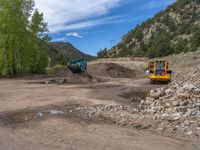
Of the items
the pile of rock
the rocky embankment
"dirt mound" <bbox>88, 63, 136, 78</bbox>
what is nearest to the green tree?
"dirt mound" <bbox>88, 63, 136, 78</bbox>

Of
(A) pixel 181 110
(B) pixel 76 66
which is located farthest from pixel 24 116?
(B) pixel 76 66

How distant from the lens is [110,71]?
3744 centimetres

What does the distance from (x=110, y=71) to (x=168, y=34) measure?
41435 mm

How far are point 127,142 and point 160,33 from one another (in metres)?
74.4

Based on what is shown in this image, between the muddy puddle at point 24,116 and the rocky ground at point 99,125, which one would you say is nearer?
the rocky ground at point 99,125

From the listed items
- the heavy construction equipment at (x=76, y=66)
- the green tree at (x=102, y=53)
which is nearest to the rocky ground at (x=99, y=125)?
the heavy construction equipment at (x=76, y=66)

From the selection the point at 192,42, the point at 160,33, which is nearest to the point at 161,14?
the point at 160,33

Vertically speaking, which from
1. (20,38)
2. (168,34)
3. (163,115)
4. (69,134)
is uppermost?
(168,34)

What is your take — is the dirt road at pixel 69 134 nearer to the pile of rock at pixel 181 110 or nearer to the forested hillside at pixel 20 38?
the pile of rock at pixel 181 110

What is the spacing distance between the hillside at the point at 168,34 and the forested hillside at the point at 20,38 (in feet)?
105

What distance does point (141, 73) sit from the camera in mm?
38906

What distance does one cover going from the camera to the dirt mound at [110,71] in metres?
36.5

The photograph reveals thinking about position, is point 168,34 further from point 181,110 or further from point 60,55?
point 181,110

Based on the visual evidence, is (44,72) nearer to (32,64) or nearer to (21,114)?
(32,64)
